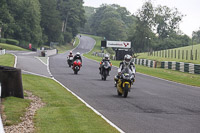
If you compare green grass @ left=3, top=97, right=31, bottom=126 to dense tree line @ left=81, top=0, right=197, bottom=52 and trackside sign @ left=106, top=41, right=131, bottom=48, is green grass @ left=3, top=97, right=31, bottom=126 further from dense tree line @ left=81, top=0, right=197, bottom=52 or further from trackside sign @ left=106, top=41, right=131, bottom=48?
dense tree line @ left=81, top=0, right=197, bottom=52

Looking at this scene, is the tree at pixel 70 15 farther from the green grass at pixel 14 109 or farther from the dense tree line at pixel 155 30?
the green grass at pixel 14 109

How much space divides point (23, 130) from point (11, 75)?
14.8 ft

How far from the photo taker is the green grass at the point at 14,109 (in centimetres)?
936

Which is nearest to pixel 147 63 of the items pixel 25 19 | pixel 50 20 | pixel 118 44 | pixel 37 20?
pixel 118 44

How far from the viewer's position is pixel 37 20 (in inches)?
4601

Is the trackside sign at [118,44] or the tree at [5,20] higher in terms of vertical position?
the tree at [5,20]

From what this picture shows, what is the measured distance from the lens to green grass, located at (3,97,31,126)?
9.36 metres

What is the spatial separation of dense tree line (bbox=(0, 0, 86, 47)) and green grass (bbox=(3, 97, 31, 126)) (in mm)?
85921

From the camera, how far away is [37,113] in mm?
10688

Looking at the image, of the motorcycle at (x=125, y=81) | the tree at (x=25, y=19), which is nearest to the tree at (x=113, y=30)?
the tree at (x=25, y=19)

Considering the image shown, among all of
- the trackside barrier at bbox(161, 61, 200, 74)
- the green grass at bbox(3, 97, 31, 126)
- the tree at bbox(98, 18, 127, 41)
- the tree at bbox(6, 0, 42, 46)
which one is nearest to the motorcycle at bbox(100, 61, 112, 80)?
the green grass at bbox(3, 97, 31, 126)

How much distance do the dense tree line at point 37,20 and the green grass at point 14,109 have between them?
85921mm

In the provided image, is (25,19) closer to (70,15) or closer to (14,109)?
(70,15)

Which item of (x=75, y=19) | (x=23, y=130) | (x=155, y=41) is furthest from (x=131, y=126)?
(x=75, y=19)
